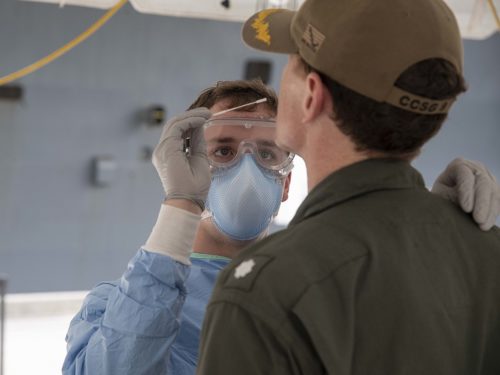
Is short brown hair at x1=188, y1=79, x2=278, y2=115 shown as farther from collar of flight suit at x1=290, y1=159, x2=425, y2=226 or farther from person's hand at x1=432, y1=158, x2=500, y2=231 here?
collar of flight suit at x1=290, y1=159, x2=425, y2=226

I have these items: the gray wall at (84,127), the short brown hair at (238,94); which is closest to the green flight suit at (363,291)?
the short brown hair at (238,94)

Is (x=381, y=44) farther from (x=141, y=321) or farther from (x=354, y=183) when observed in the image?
(x=141, y=321)

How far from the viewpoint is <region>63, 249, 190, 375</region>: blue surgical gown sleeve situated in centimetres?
143

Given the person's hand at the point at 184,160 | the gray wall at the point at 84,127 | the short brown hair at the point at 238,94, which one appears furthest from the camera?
the gray wall at the point at 84,127

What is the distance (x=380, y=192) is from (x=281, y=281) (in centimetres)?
23

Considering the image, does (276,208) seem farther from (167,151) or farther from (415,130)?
(415,130)

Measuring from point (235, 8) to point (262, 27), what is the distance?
1577 millimetres

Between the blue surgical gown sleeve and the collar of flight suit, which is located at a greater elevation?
the collar of flight suit

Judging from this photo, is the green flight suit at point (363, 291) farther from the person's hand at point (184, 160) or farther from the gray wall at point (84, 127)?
the gray wall at point (84, 127)

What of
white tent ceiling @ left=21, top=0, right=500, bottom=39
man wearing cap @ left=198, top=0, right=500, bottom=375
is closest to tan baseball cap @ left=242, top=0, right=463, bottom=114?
man wearing cap @ left=198, top=0, right=500, bottom=375

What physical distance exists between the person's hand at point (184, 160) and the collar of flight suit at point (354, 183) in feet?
1.82

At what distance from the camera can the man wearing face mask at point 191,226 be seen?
1432mm

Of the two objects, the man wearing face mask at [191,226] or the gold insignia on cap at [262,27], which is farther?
the man wearing face mask at [191,226]

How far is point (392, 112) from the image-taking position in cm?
101
